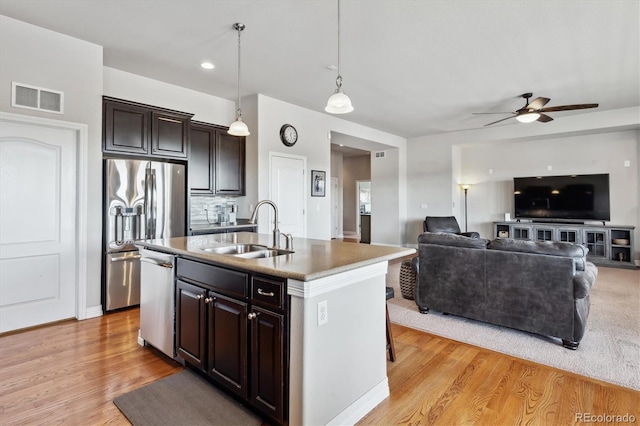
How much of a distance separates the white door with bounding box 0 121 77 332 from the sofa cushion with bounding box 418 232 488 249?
12.3 feet

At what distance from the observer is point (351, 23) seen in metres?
3.14

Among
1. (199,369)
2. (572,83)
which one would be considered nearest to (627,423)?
(199,369)

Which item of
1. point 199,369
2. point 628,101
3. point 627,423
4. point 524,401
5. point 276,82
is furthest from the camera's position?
point 628,101

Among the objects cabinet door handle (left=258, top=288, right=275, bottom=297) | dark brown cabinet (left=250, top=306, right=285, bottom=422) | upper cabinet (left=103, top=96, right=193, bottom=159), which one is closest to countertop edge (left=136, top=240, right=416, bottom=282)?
cabinet door handle (left=258, top=288, right=275, bottom=297)

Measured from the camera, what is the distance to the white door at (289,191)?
5.41 metres

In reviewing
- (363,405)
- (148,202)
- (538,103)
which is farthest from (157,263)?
(538,103)

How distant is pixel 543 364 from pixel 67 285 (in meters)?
4.49

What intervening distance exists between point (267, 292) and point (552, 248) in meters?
2.53

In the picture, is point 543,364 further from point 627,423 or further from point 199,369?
point 199,369

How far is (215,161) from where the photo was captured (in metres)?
5.05

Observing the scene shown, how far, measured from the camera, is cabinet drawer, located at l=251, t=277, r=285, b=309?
168cm

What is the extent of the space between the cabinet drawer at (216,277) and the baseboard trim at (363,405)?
→ 2.77 feet

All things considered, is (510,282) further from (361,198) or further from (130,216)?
(361,198)

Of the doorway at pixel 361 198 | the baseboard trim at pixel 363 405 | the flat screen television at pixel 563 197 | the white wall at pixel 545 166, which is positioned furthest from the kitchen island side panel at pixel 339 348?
the doorway at pixel 361 198
